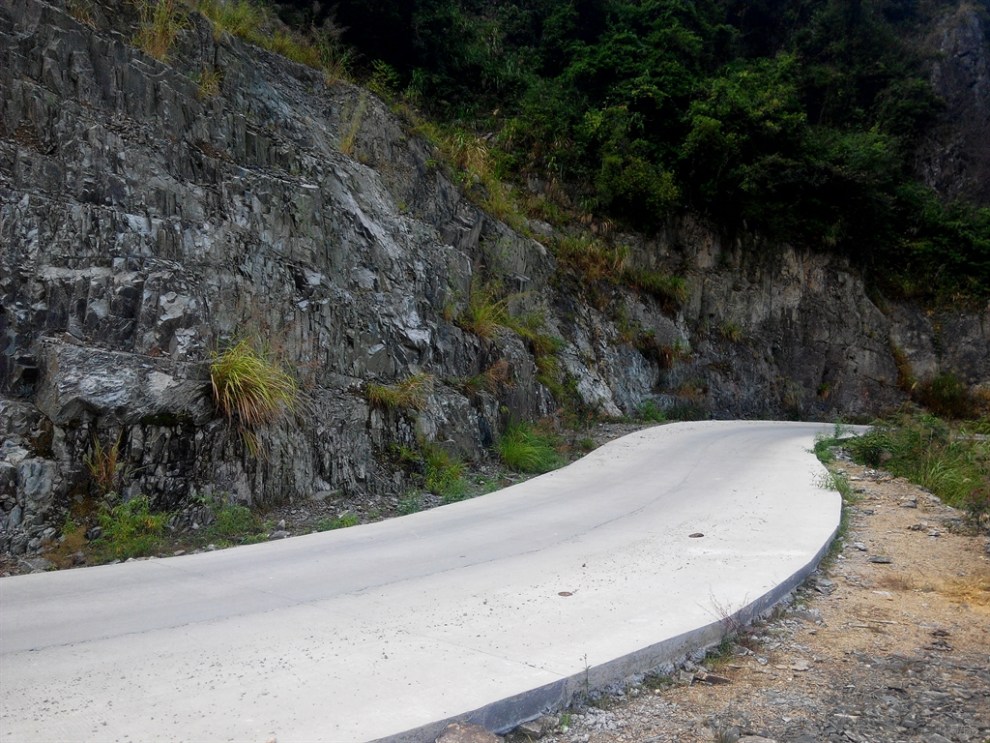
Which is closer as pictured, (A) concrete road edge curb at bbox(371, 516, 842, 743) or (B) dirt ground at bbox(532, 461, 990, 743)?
(A) concrete road edge curb at bbox(371, 516, 842, 743)

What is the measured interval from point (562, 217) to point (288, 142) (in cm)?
1187

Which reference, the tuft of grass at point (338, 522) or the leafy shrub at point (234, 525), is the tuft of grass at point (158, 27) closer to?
the leafy shrub at point (234, 525)

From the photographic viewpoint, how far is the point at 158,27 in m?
11.1

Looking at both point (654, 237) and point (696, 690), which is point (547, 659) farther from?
point (654, 237)

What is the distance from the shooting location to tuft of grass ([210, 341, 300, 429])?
8.30m

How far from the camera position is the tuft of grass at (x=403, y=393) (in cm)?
1034

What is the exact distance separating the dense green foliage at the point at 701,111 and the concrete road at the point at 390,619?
1486cm

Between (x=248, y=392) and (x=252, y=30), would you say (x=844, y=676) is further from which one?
(x=252, y=30)

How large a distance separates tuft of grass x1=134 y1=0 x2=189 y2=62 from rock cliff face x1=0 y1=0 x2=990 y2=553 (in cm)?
22

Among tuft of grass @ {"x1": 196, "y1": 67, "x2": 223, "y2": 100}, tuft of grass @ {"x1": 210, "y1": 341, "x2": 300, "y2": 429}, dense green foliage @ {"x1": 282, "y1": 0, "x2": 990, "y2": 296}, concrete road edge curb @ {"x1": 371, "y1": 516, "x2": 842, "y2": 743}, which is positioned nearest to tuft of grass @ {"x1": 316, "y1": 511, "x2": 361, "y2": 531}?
tuft of grass @ {"x1": 210, "y1": 341, "x2": 300, "y2": 429}

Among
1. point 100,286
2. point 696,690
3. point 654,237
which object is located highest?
point 654,237

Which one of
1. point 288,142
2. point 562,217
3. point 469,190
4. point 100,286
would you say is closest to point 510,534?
point 100,286

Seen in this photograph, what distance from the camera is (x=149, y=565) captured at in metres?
6.55

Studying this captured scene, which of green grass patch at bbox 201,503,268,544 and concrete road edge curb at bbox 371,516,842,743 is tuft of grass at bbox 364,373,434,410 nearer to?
green grass patch at bbox 201,503,268,544
